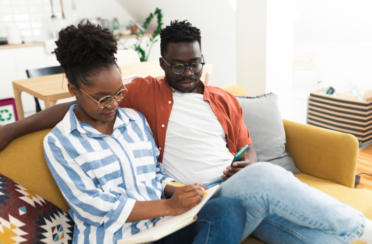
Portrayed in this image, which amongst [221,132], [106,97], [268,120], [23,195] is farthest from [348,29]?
[23,195]

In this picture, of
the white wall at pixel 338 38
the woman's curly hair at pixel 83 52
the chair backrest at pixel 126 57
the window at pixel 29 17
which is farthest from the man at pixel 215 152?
the window at pixel 29 17

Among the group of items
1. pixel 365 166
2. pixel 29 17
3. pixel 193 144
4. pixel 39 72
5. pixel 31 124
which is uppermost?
pixel 29 17

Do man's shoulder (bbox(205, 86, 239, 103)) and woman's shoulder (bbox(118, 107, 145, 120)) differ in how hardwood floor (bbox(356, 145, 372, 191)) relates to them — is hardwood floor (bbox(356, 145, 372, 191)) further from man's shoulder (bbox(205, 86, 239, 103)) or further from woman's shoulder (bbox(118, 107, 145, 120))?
woman's shoulder (bbox(118, 107, 145, 120))

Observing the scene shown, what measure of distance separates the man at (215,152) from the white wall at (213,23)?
238 centimetres

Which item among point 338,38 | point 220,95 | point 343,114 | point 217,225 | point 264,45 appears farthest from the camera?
point 338,38

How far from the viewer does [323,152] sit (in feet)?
5.17

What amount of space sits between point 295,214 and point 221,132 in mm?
537

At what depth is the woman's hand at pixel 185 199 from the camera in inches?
37.7

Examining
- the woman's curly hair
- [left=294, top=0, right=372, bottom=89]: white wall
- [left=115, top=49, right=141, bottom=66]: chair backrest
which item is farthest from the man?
[left=294, top=0, right=372, bottom=89]: white wall

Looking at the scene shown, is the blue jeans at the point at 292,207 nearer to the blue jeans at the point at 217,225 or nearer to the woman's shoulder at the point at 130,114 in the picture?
the blue jeans at the point at 217,225

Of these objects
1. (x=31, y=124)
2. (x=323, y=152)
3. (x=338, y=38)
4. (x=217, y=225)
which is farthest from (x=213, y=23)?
(x=217, y=225)

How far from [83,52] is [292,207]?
824mm

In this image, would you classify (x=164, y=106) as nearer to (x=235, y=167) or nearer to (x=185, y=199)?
(x=235, y=167)

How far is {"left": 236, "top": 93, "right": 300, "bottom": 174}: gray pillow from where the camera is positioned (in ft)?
5.35
